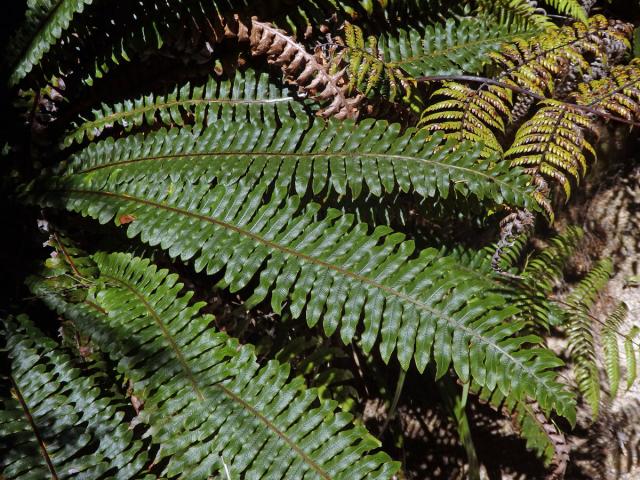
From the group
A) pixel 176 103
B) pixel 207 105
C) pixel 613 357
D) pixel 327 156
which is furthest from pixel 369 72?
pixel 613 357

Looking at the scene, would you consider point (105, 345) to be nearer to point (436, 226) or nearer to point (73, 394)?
point (73, 394)

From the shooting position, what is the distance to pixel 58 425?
144cm

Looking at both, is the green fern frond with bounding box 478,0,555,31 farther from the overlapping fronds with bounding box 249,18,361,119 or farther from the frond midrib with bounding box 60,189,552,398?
the frond midrib with bounding box 60,189,552,398

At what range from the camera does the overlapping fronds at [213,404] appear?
1.36 m

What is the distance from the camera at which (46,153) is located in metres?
2.15

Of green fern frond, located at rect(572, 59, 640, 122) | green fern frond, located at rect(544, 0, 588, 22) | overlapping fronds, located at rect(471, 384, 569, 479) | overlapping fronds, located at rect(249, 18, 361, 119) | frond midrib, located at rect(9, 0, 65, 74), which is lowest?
overlapping fronds, located at rect(471, 384, 569, 479)

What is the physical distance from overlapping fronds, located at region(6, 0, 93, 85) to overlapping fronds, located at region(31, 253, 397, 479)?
90cm

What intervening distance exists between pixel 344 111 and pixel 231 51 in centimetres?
55

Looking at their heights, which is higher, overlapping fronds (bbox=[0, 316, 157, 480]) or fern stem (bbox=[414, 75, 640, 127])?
fern stem (bbox=[414, 75, 640, 127])

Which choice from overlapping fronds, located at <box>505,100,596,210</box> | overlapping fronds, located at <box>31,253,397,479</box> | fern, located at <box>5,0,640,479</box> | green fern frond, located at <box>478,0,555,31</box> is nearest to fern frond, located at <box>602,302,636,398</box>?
fern, located at <box>5,0,640,479</box>

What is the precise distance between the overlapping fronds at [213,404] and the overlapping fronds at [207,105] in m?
0.66

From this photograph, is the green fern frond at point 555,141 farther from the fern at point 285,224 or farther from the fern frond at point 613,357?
the fern frond at point 613,357

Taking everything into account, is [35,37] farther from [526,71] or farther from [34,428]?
[526,71]

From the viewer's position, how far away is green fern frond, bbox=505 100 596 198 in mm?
1861
